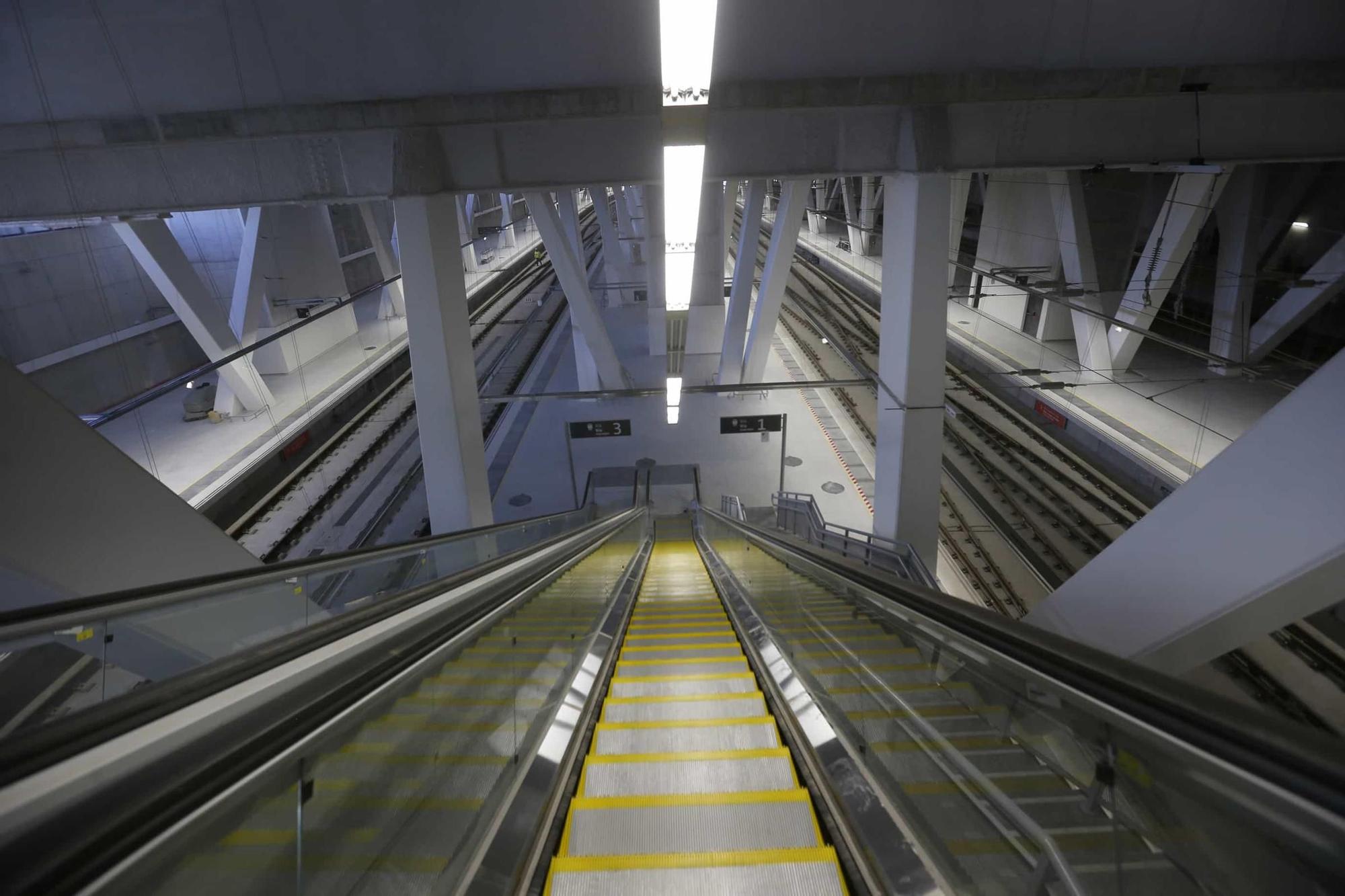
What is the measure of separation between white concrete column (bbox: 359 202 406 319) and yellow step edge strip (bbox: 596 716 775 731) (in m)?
18.7

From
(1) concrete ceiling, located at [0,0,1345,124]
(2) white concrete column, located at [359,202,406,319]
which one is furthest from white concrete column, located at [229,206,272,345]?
(1) concrete ceiling, located at [0,0,1345,124]

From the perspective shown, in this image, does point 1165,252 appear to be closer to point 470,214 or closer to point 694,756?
point 694,756

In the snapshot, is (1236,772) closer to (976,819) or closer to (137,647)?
(976,819)

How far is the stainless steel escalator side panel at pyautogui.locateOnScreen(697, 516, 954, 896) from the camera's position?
1.92 metres

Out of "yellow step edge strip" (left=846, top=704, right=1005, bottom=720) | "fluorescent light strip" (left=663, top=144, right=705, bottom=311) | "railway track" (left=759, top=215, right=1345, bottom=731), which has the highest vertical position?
"fluorescent light strip" (left=663, top=144, right=705, bottom=311)

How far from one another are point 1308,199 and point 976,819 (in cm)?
1862

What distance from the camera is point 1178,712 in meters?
1.05

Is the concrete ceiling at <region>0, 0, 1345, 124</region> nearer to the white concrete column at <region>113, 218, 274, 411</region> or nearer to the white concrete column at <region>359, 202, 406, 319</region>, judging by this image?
the white concrete column at <region>113, 218, 274, 411</region>

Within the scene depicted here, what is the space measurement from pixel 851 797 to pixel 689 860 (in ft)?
1.96

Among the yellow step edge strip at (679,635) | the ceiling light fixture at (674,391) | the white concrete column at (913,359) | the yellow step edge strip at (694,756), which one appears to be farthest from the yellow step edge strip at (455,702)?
the ceiling light fixture at (674,391)

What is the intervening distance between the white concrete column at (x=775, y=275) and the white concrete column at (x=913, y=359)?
9.91 ft

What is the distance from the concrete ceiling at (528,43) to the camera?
566 centimetres

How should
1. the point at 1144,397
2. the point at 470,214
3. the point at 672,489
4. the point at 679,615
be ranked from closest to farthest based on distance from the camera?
the point at 679,615 < the point at 1144,397 < the point at 672,489 < the point at 470,214

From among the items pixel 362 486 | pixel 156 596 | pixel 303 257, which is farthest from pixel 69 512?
pixel 303 257
